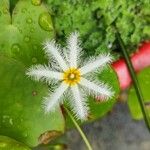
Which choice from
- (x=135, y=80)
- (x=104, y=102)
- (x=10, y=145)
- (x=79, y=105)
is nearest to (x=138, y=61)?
(x=135, y=80)

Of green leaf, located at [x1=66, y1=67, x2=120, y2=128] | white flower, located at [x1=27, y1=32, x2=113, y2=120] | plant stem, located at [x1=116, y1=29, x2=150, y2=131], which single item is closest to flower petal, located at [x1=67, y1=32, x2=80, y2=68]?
white flower, located at [x1=27, y1=32, x2=113, y2=120]

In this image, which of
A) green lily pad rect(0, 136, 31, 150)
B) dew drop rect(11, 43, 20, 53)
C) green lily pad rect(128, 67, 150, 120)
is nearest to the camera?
green lily pad rect(0, 136, 31, 150)

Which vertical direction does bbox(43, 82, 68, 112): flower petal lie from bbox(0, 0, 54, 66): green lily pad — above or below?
below

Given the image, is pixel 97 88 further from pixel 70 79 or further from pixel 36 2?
pixel 36 2

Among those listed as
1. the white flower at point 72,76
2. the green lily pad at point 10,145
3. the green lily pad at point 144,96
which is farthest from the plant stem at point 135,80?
the green lily pad at point 10,145

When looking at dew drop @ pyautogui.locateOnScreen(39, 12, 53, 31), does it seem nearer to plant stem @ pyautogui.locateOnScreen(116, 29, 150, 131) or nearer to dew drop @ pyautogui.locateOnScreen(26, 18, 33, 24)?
dew drop @ pyautogui.locateOnScreen(26, 18, 33, 24)

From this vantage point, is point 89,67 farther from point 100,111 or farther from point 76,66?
point 100,111
